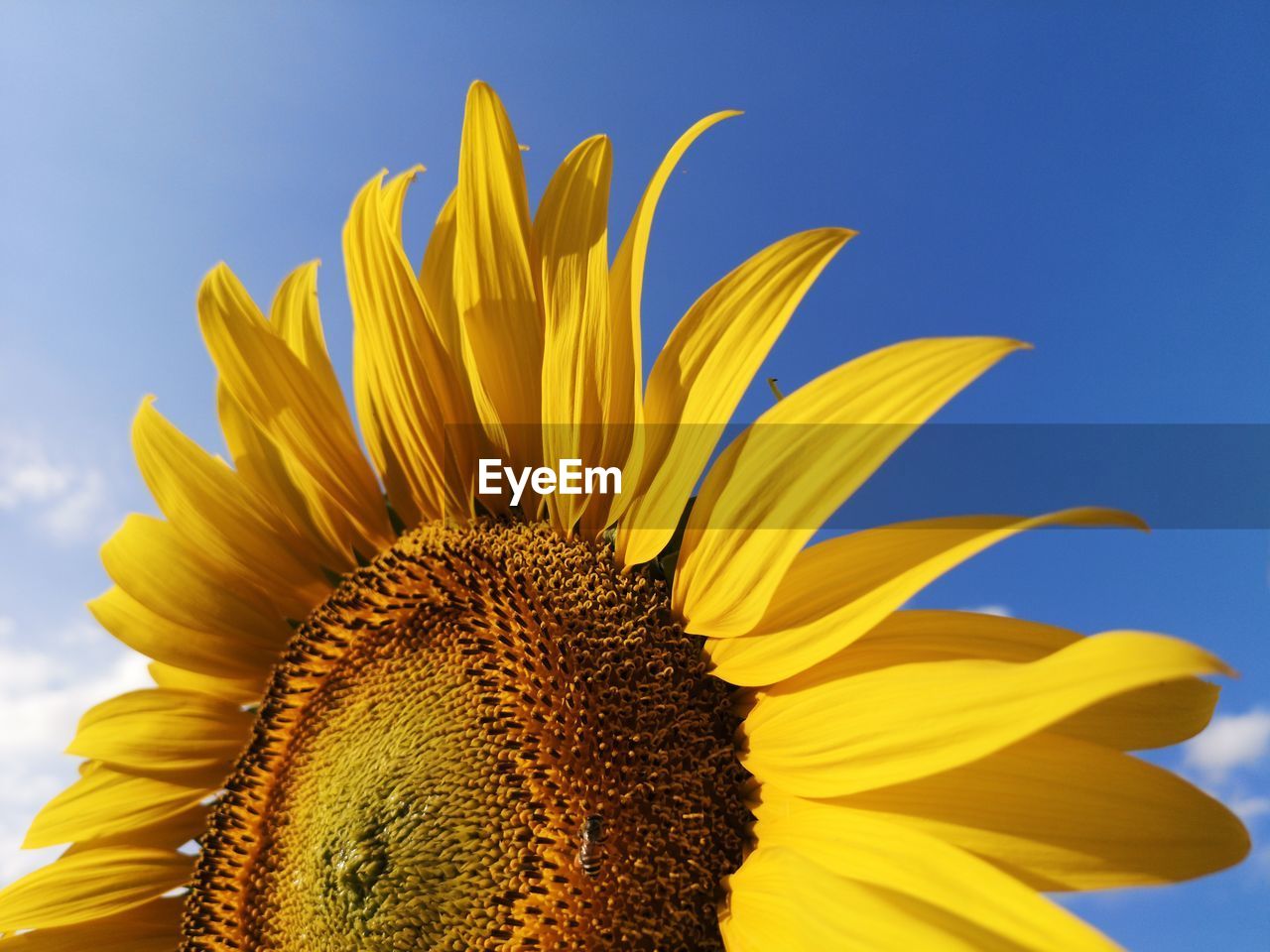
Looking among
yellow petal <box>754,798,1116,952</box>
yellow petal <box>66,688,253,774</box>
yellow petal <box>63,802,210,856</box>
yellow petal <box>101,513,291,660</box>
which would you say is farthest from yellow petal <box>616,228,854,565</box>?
yellow petal <box>63,802,210,856</box>

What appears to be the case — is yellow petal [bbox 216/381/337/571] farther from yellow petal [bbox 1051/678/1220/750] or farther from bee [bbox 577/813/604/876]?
yellow petal [bbox 1051/678/1220/750]

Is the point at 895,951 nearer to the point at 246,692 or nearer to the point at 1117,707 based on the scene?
the point at 1117,707

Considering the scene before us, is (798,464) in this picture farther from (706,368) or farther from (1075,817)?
(1075,817)

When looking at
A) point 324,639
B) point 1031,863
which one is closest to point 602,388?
point 324,639

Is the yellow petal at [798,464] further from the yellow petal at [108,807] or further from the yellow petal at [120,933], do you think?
the yellow petal at [120,933]

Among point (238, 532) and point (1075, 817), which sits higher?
point (238, 532)

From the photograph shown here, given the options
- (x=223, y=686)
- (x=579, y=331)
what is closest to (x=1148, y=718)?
(x=579, y=331)

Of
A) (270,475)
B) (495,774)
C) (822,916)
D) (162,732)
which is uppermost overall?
(270,475)
